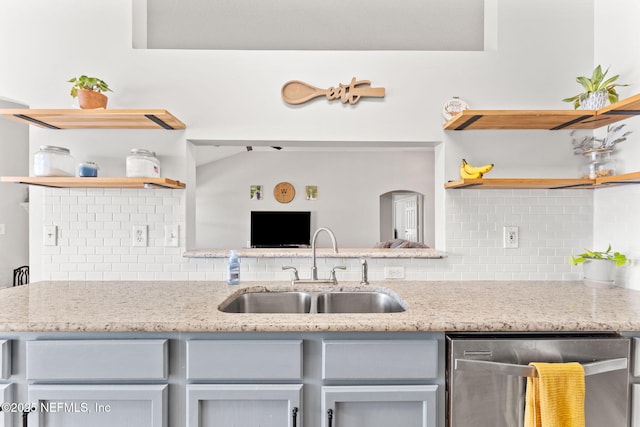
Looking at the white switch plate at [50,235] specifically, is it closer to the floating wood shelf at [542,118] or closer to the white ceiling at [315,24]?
the white ceiling at [315,24]

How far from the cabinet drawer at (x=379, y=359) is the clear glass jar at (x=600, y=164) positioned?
1.33m

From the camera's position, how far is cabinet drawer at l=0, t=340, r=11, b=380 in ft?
A: 4.27

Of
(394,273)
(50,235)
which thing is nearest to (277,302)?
(394,273)

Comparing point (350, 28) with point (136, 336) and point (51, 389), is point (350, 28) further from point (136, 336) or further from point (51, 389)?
point (51, 389)

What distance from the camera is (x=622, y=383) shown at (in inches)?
51.4

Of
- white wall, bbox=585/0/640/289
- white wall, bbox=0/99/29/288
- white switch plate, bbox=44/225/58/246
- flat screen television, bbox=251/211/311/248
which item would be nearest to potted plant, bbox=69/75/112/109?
white switch plate, bbox=44/225/58/246

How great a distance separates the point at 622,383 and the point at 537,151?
1243 mm

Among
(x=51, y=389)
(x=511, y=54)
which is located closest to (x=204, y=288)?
(x=51, y=389)

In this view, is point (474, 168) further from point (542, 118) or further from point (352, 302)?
point (352, 302)

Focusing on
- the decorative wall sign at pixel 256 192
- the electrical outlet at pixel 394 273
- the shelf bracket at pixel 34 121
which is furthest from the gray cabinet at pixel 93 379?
the decorative wall sign at pixel 256 192

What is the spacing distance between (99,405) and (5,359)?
35cm

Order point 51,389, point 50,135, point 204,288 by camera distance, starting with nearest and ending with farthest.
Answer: point 51,389
point 204,288
point 50,135

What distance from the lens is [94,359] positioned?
4.28 ft

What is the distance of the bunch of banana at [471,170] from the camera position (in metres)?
1.90
